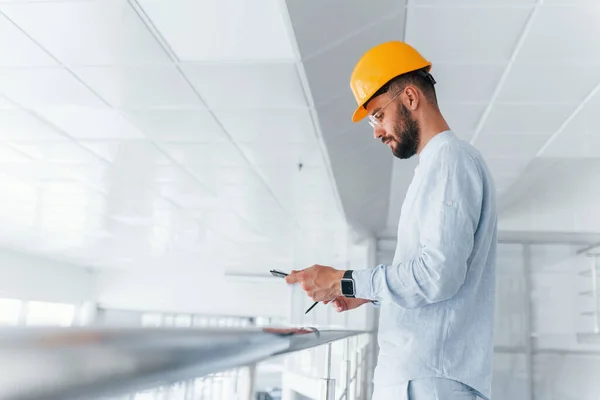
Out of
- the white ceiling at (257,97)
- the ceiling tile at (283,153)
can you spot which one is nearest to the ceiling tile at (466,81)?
the white ceiling at (257,97)

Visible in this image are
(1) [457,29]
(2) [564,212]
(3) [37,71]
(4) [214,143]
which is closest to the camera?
(1) [457,29]

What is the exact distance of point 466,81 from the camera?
10.5 feet

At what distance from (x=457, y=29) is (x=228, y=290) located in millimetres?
10232

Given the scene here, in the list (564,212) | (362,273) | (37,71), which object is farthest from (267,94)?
(564,212)

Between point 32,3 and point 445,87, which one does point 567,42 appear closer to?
point 445,87

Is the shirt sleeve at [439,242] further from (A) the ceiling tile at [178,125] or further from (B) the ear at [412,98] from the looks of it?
(A) the ceiling tile at [178,125]

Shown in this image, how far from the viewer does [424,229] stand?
3.87 feet

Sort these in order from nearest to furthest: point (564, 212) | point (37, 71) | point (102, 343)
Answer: point (102, 343)
point (37, 71)
point (564, 212)

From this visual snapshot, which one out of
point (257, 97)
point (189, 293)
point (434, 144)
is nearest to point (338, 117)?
point (257, 97)

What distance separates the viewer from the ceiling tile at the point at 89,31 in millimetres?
2480

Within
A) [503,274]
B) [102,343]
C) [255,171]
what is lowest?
[102,343]

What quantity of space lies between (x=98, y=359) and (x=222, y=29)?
7.93 feet

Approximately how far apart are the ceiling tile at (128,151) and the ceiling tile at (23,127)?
10.1 inches

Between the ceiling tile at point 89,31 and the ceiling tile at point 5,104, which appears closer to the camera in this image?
the ceiling tile at point 89,31
